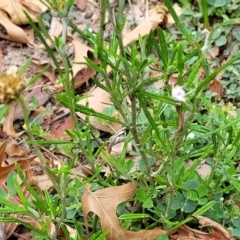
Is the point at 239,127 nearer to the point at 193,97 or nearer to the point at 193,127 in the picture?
the point at 193,127

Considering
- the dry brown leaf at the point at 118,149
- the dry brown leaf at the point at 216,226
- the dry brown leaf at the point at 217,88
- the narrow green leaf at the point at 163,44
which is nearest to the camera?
the narrow green leaf at the point at 163,44

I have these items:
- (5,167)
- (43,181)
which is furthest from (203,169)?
(5,167)

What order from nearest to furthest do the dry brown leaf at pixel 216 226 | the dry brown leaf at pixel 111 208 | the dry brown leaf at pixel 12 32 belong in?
the dry brown leaf at pixel 111 208 → the dry brown leaf at pixel 216 226 → the dry brown leaf at pixel 12 32

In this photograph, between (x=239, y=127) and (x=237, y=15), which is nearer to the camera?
(x=239, y=127)

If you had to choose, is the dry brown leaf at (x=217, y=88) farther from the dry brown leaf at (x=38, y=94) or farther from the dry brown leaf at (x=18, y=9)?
the dry brown leaf at (x=18, y=9)

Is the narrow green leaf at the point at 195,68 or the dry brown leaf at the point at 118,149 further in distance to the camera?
the dry brown leaf at the point at 118,149

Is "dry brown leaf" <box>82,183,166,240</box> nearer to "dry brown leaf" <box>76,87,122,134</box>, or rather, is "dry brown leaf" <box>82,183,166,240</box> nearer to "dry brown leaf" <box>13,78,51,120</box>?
"dry brown leaf" <box>76,87,122,134</box>

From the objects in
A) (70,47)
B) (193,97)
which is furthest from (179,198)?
(70,47)

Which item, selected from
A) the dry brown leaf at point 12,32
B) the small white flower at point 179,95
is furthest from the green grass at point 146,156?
the dry brown leaf at point 12,32
